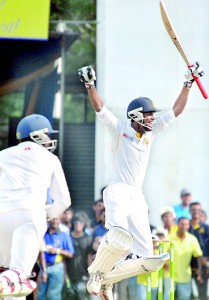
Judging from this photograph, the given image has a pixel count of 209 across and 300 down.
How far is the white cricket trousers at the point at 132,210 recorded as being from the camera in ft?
33.7

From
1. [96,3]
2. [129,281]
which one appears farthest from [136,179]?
[96,3]

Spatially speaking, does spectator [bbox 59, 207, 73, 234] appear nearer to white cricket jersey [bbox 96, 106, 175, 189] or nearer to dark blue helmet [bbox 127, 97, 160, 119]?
white cricket jersey [bbox 96, 106, 175, 189]

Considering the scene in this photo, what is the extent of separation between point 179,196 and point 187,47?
2.12 metres

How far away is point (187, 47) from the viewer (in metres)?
16.6

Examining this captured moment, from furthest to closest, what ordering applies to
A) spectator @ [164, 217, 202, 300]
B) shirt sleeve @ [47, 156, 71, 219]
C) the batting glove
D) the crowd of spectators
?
spectator @ [164, 217, 202, 300]
the crowd of spectators
the batting glove
shirt sleeve @ [47, 156, 71, 219]

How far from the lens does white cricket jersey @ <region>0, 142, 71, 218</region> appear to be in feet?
30.9

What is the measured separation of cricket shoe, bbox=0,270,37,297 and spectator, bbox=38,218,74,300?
4.58 metres

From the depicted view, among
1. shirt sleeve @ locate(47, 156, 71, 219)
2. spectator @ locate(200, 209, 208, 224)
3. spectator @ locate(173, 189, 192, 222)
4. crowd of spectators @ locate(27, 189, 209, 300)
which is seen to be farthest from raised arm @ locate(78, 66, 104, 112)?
spectator @ locate(173, 189, 192, 222)

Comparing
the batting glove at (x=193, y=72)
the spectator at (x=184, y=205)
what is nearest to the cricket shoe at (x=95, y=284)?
the batting glove at (x=193, y=72)

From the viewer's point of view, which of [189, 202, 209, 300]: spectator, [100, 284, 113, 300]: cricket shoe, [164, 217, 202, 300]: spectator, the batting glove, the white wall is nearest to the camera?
[100, 284, 113, 300]: cricket shoe

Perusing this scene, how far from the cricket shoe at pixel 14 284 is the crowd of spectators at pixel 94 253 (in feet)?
13.9

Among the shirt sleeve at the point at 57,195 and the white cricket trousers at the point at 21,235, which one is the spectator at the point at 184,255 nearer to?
the shirt sleeve at the point at 57,195

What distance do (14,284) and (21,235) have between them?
394mm

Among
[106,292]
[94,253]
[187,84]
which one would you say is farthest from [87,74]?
[94,253]
